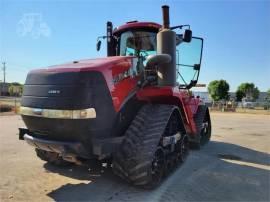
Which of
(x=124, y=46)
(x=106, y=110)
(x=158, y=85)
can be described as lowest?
(x=106, y=110)

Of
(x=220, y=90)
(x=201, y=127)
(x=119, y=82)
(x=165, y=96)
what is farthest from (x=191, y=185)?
(x=220, y=90)

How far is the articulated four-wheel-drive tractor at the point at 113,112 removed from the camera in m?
4.29

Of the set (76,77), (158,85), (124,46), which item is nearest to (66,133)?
(76,77)

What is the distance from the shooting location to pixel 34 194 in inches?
178

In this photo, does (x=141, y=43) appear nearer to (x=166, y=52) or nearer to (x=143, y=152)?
(x=166, y=52)

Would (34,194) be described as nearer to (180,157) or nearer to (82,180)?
(82,180)

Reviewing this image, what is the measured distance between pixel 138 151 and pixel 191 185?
1217mm

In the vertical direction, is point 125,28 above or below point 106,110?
above

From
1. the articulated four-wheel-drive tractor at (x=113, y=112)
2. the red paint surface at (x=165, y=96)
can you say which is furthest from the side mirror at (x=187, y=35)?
the red paint surface at (x=165, y=96)

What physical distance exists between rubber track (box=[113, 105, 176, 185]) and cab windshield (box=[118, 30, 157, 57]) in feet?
5.57

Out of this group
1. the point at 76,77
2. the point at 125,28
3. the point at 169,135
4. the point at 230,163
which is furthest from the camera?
the point at 230,163

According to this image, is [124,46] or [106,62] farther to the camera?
[124,46]

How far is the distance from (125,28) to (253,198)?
3874mm

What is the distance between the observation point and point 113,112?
455cm
